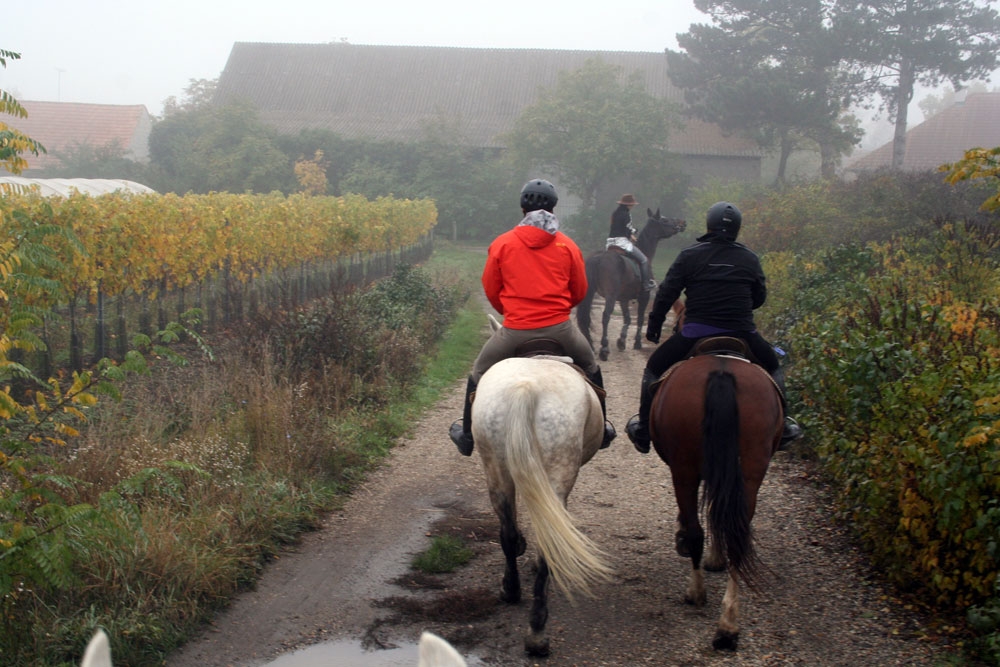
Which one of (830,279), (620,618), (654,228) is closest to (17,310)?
(620,618)

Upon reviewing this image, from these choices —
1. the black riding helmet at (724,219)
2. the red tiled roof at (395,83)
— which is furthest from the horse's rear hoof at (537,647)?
the red tiled roof at (395,83)

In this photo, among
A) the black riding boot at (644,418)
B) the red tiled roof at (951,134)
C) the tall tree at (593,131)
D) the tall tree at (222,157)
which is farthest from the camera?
the tall tree at (222,157)

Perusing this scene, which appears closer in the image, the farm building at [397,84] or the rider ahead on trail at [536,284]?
the rider ahead on trail at [536,284]

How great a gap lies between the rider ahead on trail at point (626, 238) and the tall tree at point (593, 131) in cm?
2597

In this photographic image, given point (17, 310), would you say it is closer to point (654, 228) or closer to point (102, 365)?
point (102, 365)

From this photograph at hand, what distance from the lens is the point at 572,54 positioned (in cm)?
5684

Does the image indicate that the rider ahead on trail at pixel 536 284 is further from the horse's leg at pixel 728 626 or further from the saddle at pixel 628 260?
the saddle at pixel 628 260

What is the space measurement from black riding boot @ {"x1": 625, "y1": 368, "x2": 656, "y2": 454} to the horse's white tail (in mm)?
1322

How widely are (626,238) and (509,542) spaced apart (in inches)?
383

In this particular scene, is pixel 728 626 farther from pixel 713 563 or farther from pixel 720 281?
pixel 720 281

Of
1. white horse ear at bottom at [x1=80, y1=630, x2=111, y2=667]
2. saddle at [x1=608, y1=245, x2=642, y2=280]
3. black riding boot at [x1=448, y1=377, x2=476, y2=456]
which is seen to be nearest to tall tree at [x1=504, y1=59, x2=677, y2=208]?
saddle at [x1=608, y1=245, x2=642, y2=280]

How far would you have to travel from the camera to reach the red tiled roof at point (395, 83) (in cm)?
5175

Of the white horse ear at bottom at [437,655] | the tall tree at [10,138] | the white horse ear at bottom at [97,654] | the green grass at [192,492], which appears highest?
the tall tree at [10,138]

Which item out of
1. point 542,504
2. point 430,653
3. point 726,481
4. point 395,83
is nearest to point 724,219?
point 726,481
